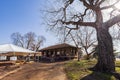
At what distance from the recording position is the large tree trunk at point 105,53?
714 inches

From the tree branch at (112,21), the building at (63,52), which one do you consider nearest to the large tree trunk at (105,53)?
the tree branch at (112,21)

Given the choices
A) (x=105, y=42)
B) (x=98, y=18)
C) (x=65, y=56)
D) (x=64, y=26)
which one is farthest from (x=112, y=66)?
(x=65, y=56)

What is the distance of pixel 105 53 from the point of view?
18594 mm

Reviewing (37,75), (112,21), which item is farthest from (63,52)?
(37,75)

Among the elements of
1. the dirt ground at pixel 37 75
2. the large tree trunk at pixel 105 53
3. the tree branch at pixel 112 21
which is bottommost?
the dirt ground at pixel 37 75

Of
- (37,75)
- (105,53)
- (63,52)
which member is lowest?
(37,75)

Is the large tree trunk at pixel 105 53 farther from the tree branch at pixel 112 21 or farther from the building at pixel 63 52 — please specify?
the building at pixel 63 52

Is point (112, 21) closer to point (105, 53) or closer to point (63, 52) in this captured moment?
point (105, 53)

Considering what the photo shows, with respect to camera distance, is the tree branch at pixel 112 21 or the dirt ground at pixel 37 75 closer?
the dirt ground at pixel 37 75

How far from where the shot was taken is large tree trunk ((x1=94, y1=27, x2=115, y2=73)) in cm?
1814

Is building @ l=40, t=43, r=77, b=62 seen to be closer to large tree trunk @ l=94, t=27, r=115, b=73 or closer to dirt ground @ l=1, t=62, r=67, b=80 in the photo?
large tree trunk @ l=94, t=27, r=115, b=73

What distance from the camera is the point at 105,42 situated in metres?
18.8

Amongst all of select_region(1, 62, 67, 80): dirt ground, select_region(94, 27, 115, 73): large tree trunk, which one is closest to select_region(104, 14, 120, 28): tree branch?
select_region(94, 27, 115, 73): large tree trunk

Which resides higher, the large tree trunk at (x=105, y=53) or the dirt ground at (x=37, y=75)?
the large tree trunk at (x=105, y=53)
